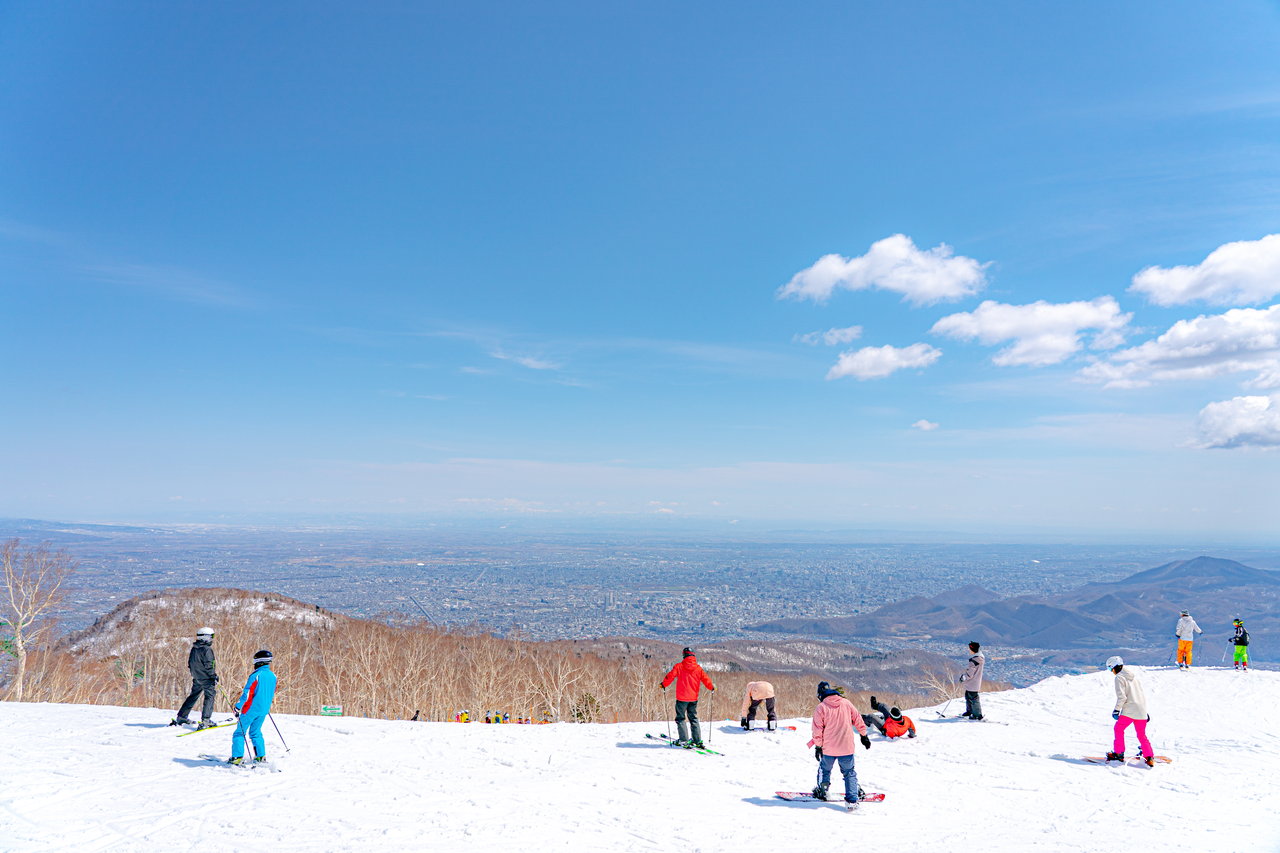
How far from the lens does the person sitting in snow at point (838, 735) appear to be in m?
10.4

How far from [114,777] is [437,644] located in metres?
54.7

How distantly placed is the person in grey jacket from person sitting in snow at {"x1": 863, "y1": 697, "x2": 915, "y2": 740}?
250cm

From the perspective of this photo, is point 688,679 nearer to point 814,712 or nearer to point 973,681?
point 814,712

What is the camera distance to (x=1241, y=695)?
67.9ft

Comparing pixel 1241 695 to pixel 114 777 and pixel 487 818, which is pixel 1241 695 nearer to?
pixel 487 818

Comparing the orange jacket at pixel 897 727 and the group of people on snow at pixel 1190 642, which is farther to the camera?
the group of people on snow at pixel 1190 642

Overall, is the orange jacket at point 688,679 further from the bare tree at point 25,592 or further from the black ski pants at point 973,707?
the bare tree at point 25,592

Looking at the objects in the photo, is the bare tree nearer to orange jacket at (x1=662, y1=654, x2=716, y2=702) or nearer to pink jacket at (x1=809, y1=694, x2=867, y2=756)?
orange jacket at (x1=662, y1=654, x2=716, y2=702)

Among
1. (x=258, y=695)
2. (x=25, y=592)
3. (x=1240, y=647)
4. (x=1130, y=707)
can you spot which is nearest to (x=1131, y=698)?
(x=1130, y=707)

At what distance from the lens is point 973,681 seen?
17.3 metres

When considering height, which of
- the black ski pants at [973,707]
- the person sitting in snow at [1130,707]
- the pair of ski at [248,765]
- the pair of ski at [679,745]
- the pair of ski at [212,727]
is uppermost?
the person sitting in snow at [1130,707]

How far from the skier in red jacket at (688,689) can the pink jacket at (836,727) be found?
335 centimetres

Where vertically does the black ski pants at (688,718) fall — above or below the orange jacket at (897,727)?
above

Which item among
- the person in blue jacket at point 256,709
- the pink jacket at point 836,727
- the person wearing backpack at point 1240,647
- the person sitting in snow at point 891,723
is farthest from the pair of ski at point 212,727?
the person wearing backpack at point 1240,647
